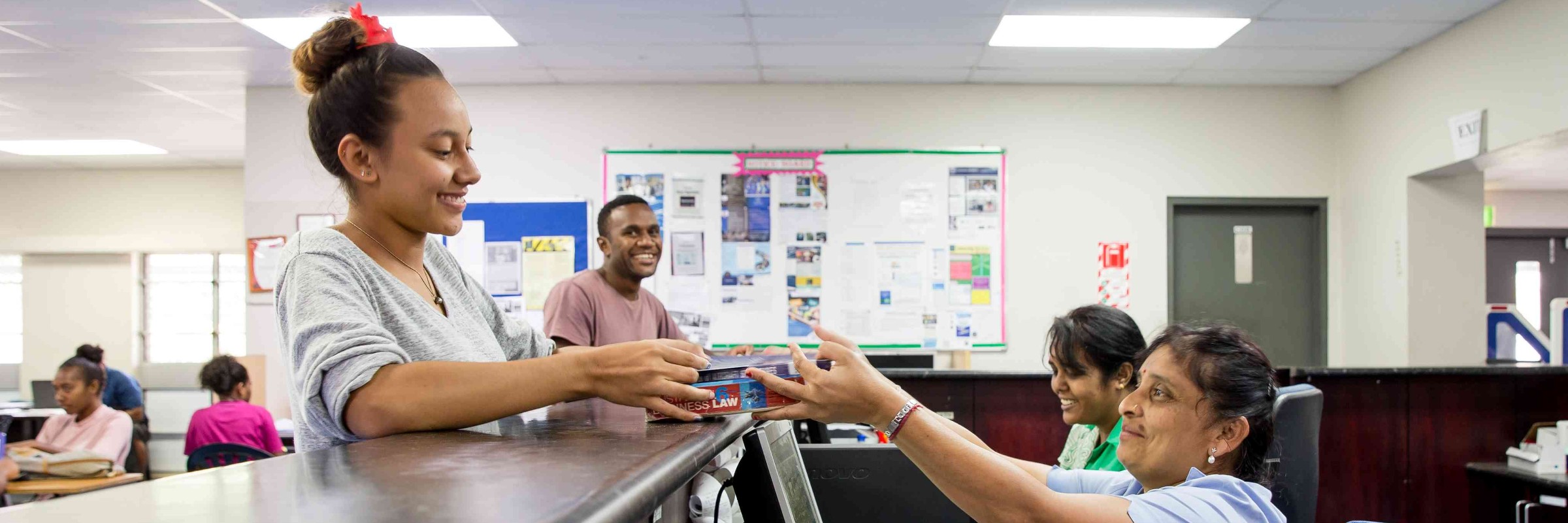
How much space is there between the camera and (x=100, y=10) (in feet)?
13.7

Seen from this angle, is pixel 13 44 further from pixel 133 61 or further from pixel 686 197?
pixel 686 197

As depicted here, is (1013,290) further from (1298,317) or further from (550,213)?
(550,213)

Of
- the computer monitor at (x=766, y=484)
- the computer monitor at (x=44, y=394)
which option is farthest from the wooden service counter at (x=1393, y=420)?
the computer monitor at (x=44, y=394)

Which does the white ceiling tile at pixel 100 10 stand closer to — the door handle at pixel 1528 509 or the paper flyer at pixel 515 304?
the paper flyer at pixel 515 304

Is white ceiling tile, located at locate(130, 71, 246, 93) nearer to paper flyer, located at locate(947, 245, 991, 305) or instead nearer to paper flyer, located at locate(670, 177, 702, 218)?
paper flyer, located at locate(670, 177, 702, 218)

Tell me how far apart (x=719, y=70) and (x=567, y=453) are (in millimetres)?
4845

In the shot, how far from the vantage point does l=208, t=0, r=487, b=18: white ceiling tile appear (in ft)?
13.6

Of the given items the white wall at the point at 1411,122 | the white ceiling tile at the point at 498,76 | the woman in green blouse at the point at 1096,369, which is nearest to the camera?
the woman in green blouse at the point at 1096,369

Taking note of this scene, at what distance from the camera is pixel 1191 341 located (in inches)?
55.8

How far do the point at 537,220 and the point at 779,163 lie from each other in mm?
1477

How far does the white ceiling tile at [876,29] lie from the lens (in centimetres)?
446

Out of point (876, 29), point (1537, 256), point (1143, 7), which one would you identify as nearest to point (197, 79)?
point (876, 29)

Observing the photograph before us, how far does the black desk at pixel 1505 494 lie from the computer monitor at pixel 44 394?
9215 mm

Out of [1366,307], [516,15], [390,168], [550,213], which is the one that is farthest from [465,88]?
[1366,307]
